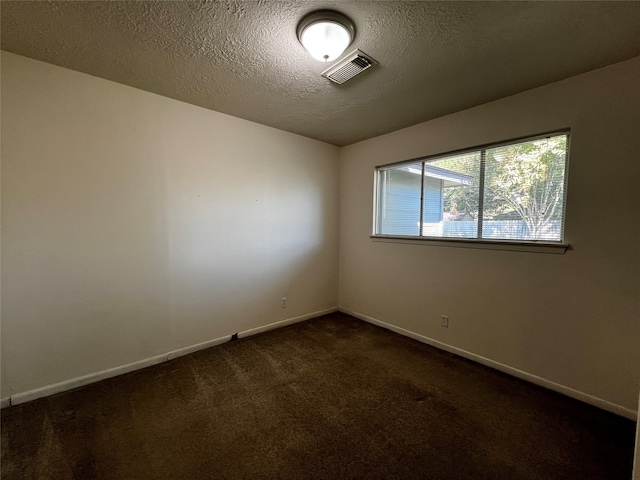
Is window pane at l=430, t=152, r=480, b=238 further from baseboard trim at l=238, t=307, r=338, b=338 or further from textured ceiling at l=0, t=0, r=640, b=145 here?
baseboard trim at l=238, t=307, r=338, b=338

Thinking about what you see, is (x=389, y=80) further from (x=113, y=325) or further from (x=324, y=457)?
(x=113, y=325)

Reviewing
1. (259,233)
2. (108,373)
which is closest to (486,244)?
(259,233)

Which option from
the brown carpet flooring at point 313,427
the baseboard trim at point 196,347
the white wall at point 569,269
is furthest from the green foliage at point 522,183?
the baseboard trim at point 196,347


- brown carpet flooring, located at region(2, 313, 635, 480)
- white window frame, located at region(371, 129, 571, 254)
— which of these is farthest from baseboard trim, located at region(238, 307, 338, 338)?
white window frame, located at region(371, 129, 571, 254)

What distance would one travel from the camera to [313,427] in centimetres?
174

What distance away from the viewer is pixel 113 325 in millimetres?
2281

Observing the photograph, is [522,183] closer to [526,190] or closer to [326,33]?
[526,190]

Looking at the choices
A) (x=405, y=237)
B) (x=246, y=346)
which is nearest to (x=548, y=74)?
(x=405, y=237)

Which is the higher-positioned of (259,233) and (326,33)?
(326,33)

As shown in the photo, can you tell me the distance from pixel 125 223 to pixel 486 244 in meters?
3.33

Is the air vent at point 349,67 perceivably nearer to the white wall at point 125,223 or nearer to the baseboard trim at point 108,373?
the white wall at point 125,223

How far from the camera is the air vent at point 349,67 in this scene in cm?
180

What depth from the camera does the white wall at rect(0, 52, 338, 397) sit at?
6.26ft

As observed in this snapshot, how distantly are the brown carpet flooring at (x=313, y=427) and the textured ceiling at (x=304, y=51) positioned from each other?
2.52m
